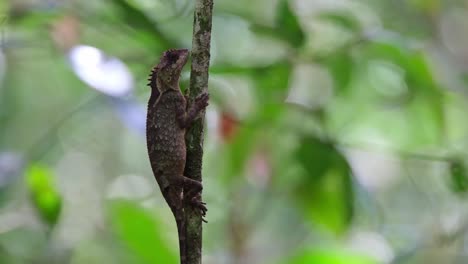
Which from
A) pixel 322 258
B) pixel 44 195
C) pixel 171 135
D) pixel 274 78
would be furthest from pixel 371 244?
pixel 171 135

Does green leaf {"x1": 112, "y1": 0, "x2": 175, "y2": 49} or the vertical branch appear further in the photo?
green leaf {"x1": 112, "y1": 0, "x2": 175, "y2": 49}

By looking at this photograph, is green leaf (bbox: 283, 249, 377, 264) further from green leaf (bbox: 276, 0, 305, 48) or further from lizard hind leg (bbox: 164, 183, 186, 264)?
lizard hind leg (bbox: 164, 183, 186, 264)

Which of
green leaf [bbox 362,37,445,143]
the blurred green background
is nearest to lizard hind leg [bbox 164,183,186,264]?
the blurred green background

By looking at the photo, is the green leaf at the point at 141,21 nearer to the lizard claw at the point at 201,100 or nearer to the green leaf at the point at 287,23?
the green leaf at the point at 287,23

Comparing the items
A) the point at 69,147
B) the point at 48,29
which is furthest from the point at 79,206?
the point at 48,29

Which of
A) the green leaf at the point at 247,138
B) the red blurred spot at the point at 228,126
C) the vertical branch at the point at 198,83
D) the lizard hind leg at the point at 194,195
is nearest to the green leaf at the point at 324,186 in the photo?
the green leaf at the point at 247,138

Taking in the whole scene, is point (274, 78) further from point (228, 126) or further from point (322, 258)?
point (322, 258)
